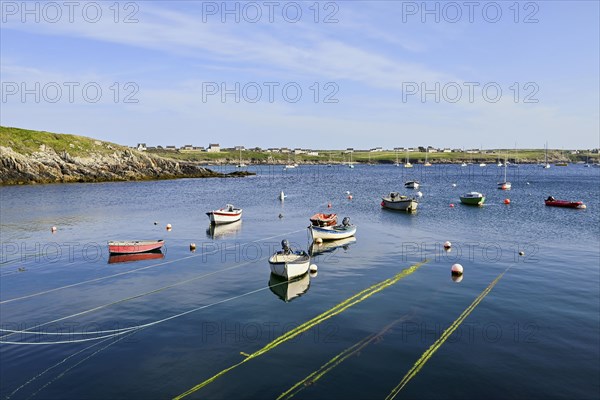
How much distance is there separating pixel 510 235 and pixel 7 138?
145 m

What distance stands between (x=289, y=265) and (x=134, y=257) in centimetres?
1704

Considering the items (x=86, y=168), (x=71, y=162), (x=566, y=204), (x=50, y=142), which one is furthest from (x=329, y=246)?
(x=50, y=142)

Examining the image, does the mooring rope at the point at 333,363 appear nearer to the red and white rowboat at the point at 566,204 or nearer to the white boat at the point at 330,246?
the white boat at the point at 330,246

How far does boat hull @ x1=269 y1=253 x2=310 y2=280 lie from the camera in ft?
106

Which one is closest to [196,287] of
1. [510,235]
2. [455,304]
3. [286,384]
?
[286,384]

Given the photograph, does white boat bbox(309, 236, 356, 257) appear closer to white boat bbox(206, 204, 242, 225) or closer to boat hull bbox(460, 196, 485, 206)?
white boat bbox(206, 204, 242, 225)

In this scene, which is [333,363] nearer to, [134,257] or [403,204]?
[134,257]

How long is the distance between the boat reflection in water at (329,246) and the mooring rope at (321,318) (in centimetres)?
1032

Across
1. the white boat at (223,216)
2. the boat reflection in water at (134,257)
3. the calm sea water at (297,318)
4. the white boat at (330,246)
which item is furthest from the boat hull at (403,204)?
the boat reflection in water at (134,257)

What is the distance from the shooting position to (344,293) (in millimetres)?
29516

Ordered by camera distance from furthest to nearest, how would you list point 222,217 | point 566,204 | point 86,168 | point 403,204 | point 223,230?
point 86,168 → point 566,204 → point 403,204 → point 222,217 → point 223,230

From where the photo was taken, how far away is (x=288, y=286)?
3155 cm

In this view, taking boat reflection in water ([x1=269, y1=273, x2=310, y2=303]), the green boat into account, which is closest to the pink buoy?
boat reflection in water ([x1=269, y1=273, x2=310, y2=303])

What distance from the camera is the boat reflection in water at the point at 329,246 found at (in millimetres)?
43925
